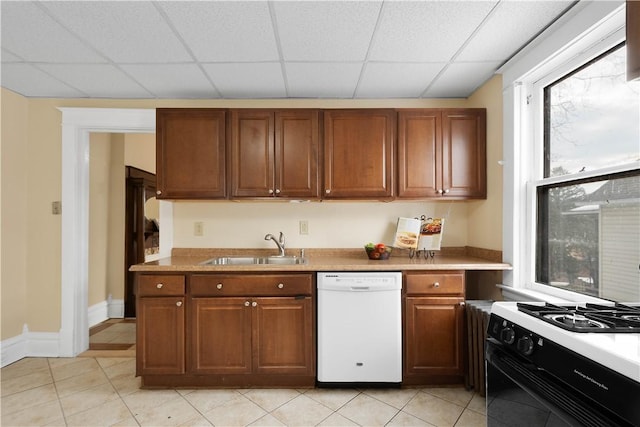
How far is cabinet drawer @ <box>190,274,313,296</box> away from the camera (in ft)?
7.75

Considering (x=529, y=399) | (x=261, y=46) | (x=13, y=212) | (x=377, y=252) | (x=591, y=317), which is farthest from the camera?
(x=13, y=212)

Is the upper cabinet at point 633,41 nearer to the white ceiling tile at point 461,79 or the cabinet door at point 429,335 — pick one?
the white ceiling tile at point 461,79

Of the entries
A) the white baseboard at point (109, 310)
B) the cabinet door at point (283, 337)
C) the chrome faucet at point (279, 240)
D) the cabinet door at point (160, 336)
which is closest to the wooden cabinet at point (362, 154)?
the chrome faucet at point (279, 240)

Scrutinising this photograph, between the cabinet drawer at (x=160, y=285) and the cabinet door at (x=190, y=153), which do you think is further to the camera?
the cabinet door at (x=190, y=153)

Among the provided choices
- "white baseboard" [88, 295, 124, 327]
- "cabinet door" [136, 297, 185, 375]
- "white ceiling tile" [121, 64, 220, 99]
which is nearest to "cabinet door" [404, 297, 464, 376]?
"cabinet door" [136, 297, 185, 375]

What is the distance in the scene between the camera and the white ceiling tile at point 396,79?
2.41 metres

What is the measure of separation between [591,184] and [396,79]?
58.9 inches

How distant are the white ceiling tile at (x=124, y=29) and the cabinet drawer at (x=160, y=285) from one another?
5.01ft

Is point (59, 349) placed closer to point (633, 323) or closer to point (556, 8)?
point (633, 323)

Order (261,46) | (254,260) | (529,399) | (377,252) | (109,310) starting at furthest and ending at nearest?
(109,310) → (254,260) → (377,252) → (261,46) → (529,399)

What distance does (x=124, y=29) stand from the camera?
1.93 metres

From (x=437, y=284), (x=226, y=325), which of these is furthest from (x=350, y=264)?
(x=226, y=325)

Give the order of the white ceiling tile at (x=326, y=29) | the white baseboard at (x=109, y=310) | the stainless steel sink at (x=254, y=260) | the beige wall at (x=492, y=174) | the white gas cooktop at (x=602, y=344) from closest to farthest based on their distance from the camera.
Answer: the white gas cooktop at (x=602, y=344)
the white ceiling tile at (x=326, y=29)
the beige wall at (x=492, y=174)
the stainless steel sink at (x=254, y=260)
the white baseboard at (x=109, y=310)

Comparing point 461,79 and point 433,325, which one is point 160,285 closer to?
point 433,325
